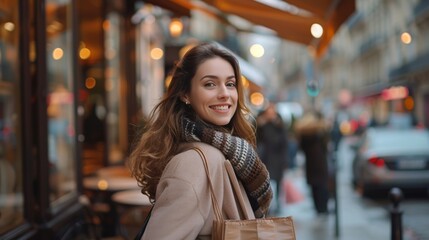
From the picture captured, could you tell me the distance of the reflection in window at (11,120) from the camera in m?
5.08

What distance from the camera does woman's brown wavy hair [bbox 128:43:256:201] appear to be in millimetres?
2193

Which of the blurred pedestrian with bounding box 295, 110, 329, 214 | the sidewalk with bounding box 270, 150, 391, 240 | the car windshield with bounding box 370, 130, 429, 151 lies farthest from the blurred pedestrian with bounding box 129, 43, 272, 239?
the car windshield with bounding box 370, 130, 429, 151

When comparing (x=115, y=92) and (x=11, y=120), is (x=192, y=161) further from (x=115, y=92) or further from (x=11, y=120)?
(x=115, y=92)

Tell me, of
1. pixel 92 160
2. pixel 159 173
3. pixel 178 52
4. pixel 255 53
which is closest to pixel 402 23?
pixel 255 53

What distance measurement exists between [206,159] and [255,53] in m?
16.3

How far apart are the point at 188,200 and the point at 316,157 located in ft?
27.6

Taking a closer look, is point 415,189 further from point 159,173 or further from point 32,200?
point 159,173

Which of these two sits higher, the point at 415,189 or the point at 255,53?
the point at 255,53

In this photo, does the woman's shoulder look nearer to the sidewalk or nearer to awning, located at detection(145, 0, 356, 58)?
awning, located at detection(145, 0, 356, 58)

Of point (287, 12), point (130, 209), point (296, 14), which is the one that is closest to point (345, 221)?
point (296, 14)

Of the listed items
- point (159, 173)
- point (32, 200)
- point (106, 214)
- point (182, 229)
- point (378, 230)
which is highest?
point (159, 173)

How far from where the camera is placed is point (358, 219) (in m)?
9.45

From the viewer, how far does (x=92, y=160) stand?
1040cm

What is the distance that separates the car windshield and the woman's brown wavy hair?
9.85 m
